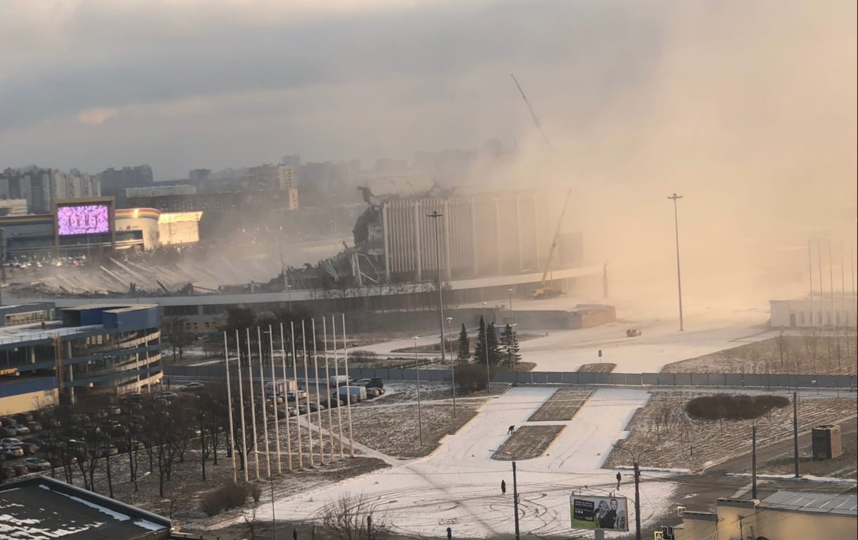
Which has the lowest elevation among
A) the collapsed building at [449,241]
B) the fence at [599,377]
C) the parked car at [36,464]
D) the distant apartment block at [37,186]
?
the parked car at [36,464]

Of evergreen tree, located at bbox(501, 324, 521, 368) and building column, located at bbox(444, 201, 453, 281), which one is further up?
building column, located at bbox(444, 201, 453, 281)

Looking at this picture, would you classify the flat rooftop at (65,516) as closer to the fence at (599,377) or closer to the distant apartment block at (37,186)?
the fence at (599,377)

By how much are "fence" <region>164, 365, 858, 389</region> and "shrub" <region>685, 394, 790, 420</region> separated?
5.88 feet

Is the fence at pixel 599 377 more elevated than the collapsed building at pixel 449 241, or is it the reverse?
the collapsed building at pixel 449 241

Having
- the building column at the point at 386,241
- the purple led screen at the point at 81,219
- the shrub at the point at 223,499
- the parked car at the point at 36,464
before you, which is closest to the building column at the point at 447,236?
the building column at the point at 386,241

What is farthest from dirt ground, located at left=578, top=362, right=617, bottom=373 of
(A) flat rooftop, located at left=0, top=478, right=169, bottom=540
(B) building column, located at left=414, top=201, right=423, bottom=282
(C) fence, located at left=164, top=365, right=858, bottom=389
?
(B) building column, located at left=414, top=201, right=423, bottom=282

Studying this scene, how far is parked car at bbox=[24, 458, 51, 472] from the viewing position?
2475cm

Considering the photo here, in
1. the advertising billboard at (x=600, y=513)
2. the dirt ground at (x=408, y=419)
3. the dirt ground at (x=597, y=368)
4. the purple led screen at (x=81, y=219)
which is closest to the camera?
the advertising billboard at (x=600, y=513)

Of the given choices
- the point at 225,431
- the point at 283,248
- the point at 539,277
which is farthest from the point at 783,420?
the point at 283,248

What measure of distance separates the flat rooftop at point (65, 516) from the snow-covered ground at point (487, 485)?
3103mm

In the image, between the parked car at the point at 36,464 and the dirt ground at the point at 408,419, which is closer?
the parked car at the point at 36,464

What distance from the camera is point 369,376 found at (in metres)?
34.9

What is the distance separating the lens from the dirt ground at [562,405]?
27453 millimetres

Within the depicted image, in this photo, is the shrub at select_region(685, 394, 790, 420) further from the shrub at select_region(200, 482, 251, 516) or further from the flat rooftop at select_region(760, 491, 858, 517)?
the flat rooftop at select_region(760, 491, 858, 517)
